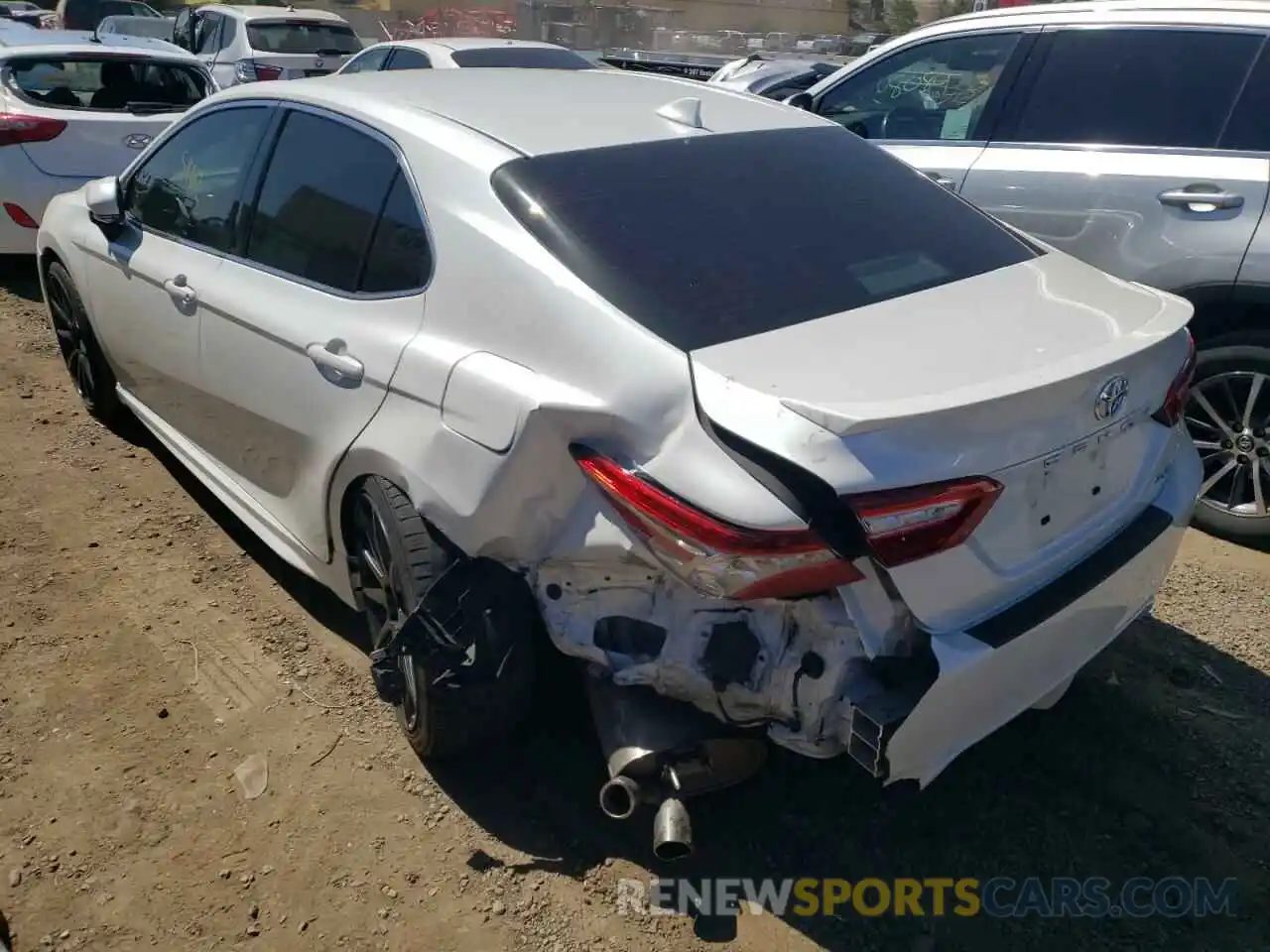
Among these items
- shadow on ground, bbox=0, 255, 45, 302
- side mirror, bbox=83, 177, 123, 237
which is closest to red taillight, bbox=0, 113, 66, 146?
shadow on ground, bbox=0, 255, 45, 302

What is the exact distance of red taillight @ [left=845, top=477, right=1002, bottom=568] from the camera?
78.2 inches

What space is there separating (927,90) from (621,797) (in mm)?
4085

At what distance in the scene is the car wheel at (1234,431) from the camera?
4.02m

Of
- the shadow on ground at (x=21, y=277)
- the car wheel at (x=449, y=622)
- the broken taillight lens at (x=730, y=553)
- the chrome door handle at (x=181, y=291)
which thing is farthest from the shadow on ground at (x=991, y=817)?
the shadow on ground at (x=21, y=277)

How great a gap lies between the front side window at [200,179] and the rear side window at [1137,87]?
126 inches

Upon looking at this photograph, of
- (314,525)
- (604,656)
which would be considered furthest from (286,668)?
(604,656)

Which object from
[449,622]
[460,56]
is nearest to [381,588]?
[449,622]

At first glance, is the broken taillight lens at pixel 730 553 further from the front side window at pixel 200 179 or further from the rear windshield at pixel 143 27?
the rear windshield at pixel 143 27

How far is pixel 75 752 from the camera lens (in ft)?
9.70

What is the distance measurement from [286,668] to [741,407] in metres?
1.98

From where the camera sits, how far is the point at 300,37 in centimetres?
1214

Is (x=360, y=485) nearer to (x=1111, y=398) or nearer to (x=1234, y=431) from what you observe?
(x=1111, y=398)

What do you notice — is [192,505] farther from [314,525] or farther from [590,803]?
[590,803]

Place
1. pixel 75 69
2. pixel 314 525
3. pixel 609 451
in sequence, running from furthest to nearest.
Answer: pixel 75 69
pixel 314 525
pixel 609 451
